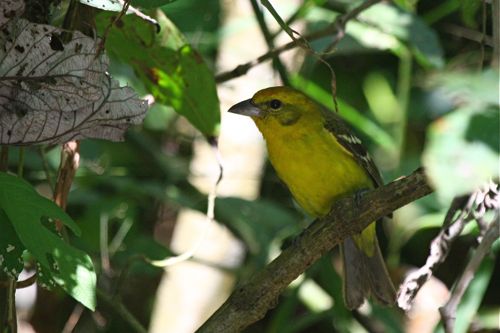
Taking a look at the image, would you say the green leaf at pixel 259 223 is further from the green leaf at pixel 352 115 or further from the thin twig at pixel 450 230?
the thin twig at pixel 450 230

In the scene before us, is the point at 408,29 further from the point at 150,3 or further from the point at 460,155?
the point at 460,155

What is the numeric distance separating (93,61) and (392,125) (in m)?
3.19

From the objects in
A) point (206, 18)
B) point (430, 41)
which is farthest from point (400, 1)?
point (206, 18)

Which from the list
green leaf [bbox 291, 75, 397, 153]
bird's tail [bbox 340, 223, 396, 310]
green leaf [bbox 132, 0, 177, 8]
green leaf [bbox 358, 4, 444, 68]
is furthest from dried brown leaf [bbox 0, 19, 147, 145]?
green leaf [bbox 291, 75, 397, 153]

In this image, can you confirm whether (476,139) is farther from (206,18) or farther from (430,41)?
(206,18)

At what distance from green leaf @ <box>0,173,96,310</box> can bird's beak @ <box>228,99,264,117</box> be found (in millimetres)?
2005

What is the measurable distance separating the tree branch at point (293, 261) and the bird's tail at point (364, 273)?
1161 millimetres

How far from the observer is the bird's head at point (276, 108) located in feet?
13.3

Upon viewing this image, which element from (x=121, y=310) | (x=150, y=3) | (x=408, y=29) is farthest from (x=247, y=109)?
(x=150, y=3)

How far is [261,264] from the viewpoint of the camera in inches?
173

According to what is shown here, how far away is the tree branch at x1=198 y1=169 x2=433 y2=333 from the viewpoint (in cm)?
236

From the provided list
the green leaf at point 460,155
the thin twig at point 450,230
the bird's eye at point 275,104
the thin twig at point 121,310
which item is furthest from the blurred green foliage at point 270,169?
the thin twig at point 450,230

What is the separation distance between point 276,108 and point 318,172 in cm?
40

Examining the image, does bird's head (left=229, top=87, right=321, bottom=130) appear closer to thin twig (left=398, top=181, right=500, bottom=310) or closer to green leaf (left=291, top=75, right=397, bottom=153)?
green leaf (left=291, top=75, right=397, bottom=153)
